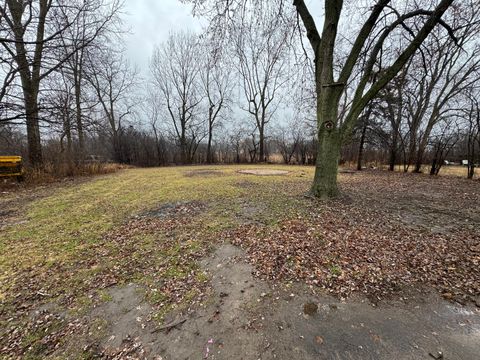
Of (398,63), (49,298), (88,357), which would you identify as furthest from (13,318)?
(398,63)

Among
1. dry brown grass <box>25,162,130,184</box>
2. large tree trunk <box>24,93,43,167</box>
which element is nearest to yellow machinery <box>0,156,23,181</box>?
dry brown grass <box>25,162,130,184</box>

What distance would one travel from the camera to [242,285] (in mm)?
2004

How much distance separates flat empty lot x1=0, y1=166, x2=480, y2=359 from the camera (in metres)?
1.42

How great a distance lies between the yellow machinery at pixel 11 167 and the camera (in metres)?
6.45

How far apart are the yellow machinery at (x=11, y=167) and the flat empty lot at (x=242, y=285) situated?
15.0ft

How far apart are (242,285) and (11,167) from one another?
28.9 feet

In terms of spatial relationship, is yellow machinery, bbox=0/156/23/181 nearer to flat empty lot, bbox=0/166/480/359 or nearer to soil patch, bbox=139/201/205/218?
flat empty lot, bbox=0/166/480/359

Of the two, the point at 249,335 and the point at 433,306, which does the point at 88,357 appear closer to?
the point at 249,335

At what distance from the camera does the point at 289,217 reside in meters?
3.66

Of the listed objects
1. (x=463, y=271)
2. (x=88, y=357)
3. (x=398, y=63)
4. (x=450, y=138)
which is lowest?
(x=88, y=357)

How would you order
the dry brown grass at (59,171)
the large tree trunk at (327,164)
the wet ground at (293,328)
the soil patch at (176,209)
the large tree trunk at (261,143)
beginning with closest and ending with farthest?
the wet ground at (293,328) → the soil patch at (176,209) → the large tree trunk at (327,164) → the dry brown grass at (59,171) → the large tree trunk at (261,143)

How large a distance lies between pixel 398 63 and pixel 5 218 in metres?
8.20

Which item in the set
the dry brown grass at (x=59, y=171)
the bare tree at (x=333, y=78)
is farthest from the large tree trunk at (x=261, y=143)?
the bare tree at (x=333, y=78)

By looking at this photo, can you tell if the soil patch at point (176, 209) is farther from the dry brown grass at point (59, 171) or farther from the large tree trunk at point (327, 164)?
the dry brown grass at point (59, 171)
